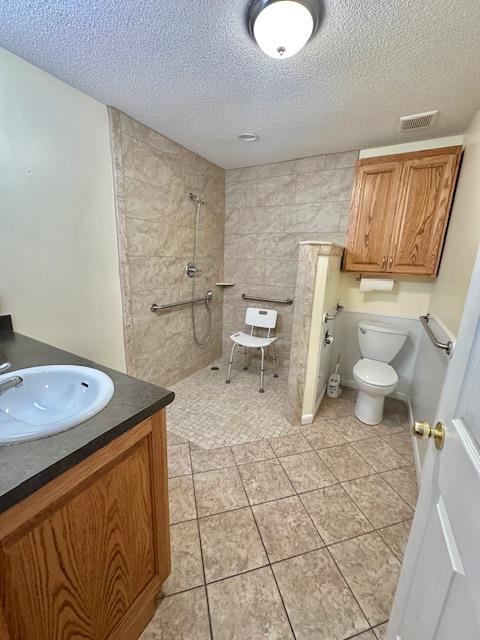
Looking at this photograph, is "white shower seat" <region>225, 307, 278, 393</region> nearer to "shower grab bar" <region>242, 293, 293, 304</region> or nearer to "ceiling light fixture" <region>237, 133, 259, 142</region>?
"shower grab bar" <region>242, 293, 293, 304</region>

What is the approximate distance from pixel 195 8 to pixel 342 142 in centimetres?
158

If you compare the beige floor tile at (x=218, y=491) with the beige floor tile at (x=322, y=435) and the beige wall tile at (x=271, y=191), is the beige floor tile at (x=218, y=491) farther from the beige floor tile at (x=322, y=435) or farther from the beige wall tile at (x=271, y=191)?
the beige wall tile at (x=271, y=191)

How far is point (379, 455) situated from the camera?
6.11ft

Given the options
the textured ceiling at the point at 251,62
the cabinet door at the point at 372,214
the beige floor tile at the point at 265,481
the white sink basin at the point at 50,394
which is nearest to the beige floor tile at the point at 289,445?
the beige floor tile at the point at 265,481

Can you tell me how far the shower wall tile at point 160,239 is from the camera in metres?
1.98

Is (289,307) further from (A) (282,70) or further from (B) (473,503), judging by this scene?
(B) (473,503)

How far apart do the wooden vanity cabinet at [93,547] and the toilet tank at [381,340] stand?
2.10 metres

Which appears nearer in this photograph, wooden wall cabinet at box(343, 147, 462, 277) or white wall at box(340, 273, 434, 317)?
wooden wall cabinet at box(343, 147, 462, 277)

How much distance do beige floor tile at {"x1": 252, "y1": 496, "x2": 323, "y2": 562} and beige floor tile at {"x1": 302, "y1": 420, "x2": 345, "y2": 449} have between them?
0.54 metres

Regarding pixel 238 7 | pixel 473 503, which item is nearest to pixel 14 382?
pixel 473 503

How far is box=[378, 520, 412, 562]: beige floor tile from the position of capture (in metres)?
1.25

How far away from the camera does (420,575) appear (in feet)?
2.30

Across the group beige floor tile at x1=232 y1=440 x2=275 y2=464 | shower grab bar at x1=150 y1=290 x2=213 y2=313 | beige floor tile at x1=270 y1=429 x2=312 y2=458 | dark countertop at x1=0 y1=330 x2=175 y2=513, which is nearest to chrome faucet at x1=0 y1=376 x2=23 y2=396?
dark countertop at x1=0 y1=330 x2=175 y2=513

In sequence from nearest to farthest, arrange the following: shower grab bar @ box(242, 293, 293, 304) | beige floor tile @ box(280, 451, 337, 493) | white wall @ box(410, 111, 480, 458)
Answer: white wall @ box(410, 111, 480, 458)
beige floor tile @ box(280, 451, 337, 493)
shower grab bar @ box(242, 293, 293, 304)
